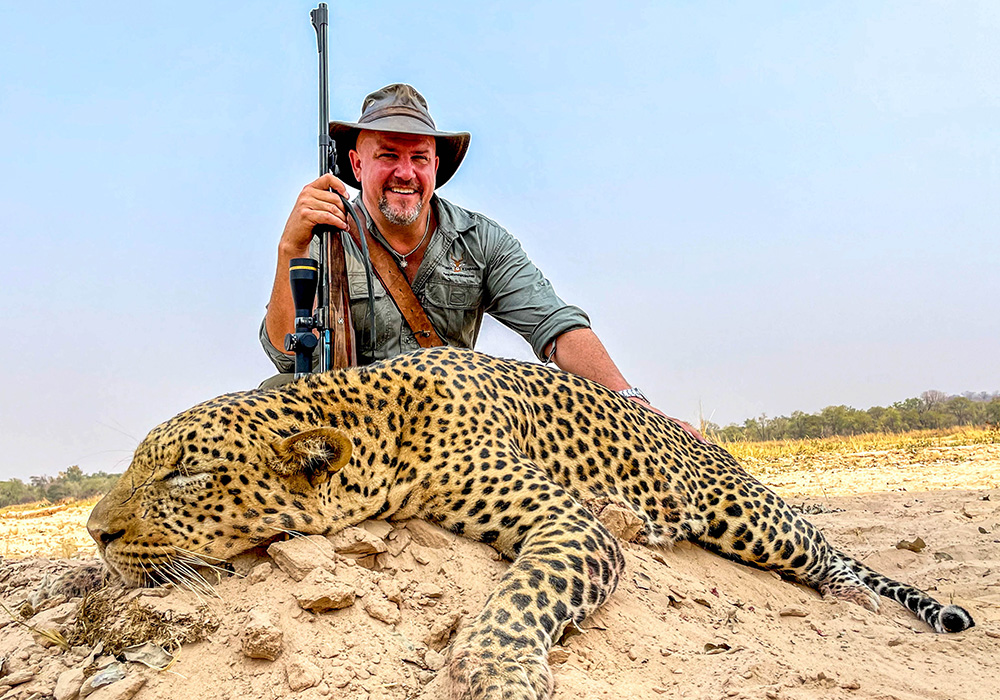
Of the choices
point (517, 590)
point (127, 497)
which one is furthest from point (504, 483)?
point (127, 497)

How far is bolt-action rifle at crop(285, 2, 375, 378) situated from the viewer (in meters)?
4.82

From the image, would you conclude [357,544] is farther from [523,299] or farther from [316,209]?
[523,299]

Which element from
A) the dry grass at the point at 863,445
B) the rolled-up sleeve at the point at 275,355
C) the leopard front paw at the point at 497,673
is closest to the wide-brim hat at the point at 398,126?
the rolled-up sleeve at the point at 275,355

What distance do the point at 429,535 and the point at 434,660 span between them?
773 mm

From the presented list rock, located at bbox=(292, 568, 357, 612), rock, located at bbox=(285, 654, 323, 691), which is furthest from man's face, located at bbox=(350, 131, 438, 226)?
rock, located at bbox=(285, 654, 323, 691)

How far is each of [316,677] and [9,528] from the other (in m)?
9.22

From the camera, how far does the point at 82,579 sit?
4.05m

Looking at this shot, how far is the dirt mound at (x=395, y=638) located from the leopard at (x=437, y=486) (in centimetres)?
13

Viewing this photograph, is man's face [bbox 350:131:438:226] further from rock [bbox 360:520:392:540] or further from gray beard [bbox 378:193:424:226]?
rock [bbox 360:520:392:540]

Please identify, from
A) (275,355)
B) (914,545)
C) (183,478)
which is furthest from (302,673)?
(914,545)

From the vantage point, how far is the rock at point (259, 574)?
11.7 ft

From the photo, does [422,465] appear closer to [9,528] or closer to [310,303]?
[310,303]

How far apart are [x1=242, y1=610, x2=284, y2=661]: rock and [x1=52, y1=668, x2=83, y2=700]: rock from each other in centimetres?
65

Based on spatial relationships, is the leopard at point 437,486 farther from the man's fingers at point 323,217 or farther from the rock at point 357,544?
the man's fingers at point 323,217
